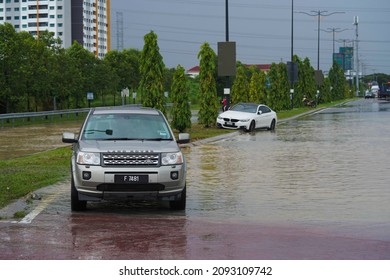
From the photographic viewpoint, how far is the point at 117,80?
85.5 m

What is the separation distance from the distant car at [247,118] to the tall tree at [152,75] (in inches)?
197

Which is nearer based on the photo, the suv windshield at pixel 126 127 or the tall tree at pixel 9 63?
the suv windshield at pixel 126 127

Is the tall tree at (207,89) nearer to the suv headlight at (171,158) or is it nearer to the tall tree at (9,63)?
the tall tree at (9,63)

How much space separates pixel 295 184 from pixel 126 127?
4398 millimetres

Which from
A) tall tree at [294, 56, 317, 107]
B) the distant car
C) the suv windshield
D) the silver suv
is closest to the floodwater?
the silver suv

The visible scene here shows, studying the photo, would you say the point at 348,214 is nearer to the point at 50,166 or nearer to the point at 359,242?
the point at 359,242

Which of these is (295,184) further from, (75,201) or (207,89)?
(207,89)

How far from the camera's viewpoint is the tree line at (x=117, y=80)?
33625mm

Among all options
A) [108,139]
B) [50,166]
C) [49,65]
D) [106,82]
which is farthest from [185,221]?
[106,82]

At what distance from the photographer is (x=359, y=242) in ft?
29.3

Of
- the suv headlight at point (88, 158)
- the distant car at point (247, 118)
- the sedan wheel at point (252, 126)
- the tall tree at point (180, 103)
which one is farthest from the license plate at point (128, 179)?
the sedan wheel at point (252, 126)

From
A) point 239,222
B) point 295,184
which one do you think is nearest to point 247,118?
point 295,184

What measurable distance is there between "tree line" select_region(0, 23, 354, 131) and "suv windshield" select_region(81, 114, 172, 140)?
67.1ft

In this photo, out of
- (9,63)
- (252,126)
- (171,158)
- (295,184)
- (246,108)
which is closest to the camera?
(171,158)
